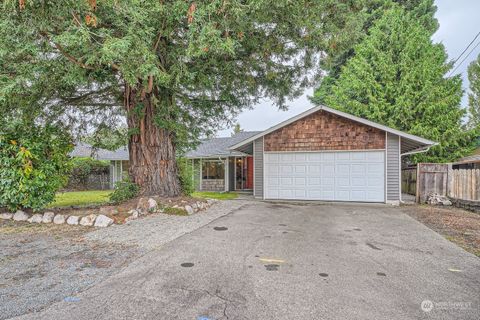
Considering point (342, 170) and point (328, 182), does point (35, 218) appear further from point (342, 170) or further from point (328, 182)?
point (342, 170)

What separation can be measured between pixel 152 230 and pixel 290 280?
10.9ft

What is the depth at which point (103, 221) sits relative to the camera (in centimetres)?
592

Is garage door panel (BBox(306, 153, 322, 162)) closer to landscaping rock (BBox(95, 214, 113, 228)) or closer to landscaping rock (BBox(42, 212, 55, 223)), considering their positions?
landscaping rock (BBox(95, 214, 113, 228))

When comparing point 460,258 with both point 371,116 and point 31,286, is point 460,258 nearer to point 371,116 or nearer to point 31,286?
point 31,286

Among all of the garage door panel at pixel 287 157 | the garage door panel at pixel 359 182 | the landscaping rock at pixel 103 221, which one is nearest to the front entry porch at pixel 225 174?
the garage door panel at pixel 287 157

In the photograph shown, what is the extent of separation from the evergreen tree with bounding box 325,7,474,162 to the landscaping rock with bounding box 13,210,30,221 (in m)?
17.3

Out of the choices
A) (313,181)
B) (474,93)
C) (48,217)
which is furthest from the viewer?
(474,93)

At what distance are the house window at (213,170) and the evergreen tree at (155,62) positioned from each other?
619cm

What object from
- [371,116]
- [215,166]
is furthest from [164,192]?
[371,116]

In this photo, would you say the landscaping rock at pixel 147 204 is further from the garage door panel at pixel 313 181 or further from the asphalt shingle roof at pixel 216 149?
the asphalt shingle roof at pixel 216 149

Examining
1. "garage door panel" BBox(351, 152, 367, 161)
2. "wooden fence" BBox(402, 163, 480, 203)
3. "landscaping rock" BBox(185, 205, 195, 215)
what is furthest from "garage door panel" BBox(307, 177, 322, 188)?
"landscaping rock" BBox(185, 205, 195, 215)

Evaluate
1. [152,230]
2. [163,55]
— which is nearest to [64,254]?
[152,230]

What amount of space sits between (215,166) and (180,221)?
33.6 feet

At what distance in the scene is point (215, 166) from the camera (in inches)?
651
